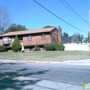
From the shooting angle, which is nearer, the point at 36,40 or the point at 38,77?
the point at 38,77

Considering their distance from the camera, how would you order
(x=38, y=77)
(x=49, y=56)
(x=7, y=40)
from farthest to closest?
(x=7, y=40) < (x=49, y=56) < (x=38, y=77)

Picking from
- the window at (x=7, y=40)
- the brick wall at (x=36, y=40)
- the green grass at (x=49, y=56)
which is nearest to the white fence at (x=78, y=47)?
the brick wall at (x=36, y=40)

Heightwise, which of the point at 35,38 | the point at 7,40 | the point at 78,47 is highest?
the point at 35,38

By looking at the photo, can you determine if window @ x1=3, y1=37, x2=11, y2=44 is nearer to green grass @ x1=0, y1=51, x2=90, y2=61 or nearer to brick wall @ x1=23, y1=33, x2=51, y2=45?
brick wall @ x1=23, y1=33, x2=51, y2=45

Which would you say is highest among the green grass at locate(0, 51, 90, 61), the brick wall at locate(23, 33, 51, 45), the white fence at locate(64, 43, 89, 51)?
the brick wall at locate(23, 33, 51, 45)

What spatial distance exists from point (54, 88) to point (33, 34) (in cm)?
3333

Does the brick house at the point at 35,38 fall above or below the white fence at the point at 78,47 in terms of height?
above

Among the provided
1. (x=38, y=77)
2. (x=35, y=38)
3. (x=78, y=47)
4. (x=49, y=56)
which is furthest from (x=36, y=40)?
(x=38, y=77)

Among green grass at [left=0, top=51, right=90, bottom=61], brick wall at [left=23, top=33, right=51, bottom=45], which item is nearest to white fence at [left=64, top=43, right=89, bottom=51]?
brick wall at [left=23, top=33, right=51, bottom=45]

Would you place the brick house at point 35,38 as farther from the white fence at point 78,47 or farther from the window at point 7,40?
the white fence at point 78,47

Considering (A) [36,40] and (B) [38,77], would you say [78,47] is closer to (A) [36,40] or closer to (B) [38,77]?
(A) [36,40]

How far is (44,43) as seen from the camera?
38719 mm

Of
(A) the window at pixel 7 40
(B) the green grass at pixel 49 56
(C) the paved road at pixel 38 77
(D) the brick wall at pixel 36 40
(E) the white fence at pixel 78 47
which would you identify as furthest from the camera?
(A) the window at pixel 7 40

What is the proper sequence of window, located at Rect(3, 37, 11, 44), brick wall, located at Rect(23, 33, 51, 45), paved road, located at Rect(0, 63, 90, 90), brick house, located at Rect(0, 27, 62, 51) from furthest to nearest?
window, located at Rect(3, 37, 11, 44) → brick house, located at Rect(0, 27, 62, 51) → brick wall, located at Rect(23, 33, 51, 45) → paved road, located at Rect(0, 63, 90, 90)
